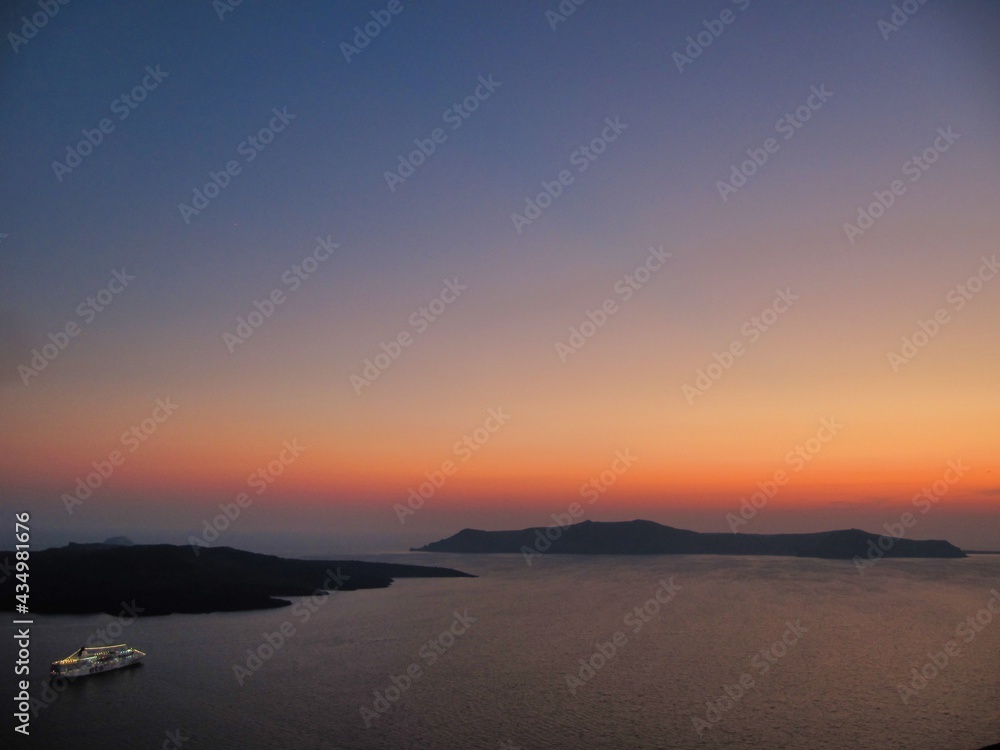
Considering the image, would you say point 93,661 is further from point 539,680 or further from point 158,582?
point 158,582

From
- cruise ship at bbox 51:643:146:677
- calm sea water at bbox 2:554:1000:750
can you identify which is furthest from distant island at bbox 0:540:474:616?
cruise ship at bbox 51:643:146:677

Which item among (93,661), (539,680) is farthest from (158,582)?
(539,680)

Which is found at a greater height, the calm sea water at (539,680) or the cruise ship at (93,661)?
the cruise ship at (93,661)

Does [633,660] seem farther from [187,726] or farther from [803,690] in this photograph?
[187,726]

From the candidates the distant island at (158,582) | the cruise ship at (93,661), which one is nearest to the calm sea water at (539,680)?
the cruise ship at (93,661)

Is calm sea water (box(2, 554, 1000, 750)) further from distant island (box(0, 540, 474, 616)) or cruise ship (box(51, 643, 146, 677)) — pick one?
distant island (box(0, 540, 474, 616))

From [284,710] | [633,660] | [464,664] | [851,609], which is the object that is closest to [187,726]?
[284,710]

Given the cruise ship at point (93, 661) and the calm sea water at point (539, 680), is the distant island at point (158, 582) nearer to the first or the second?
the calm sea water at point (539, 680)
